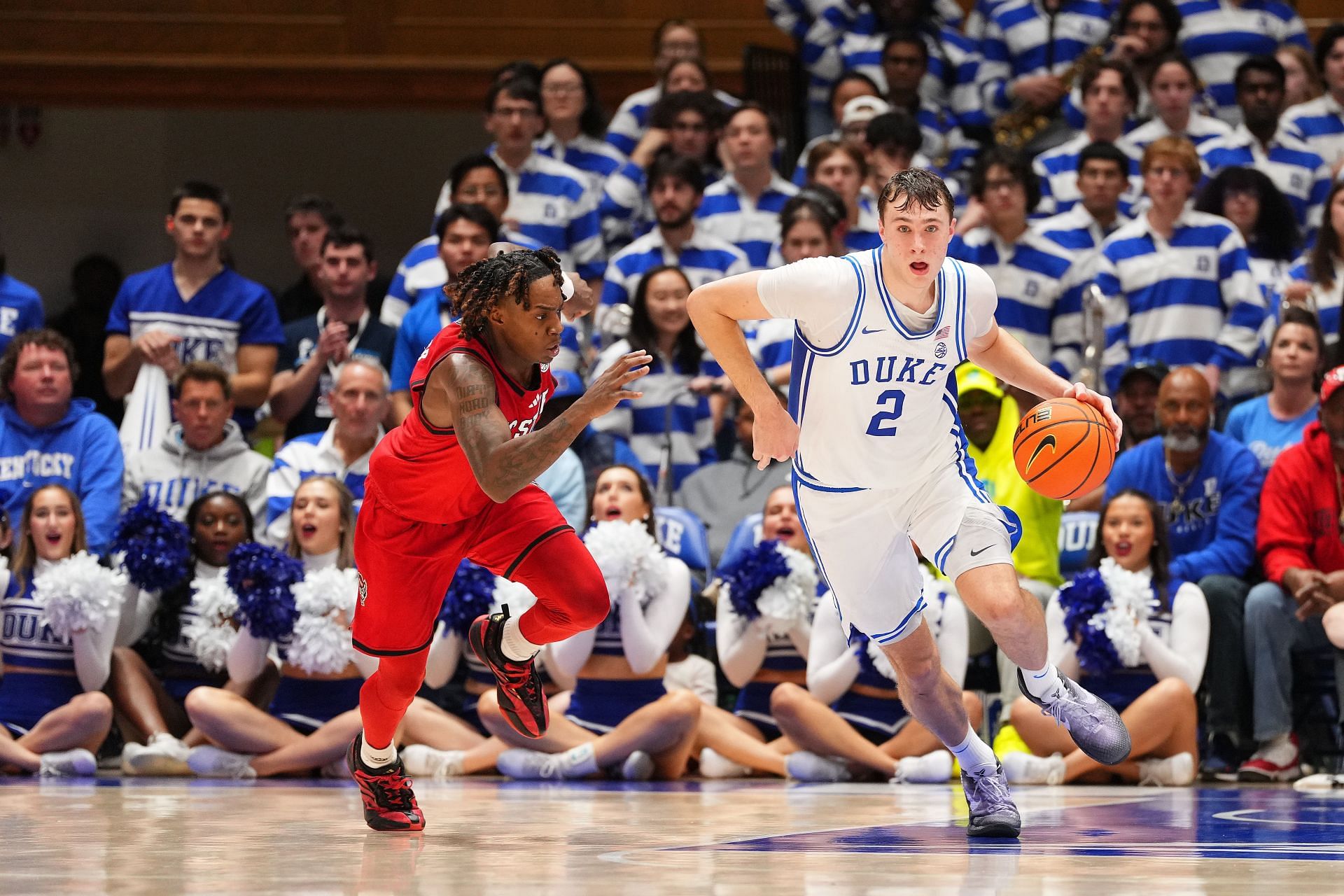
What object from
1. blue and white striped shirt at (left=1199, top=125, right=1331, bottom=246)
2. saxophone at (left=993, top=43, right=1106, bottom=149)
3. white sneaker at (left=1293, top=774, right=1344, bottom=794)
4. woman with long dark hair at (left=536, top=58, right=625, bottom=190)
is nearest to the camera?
white sneaker at (left=1293, top=774, right=1344, bottom=794)

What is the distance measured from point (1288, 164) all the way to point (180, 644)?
654 centimetres

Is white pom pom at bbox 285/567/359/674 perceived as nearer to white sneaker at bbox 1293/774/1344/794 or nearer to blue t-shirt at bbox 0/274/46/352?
blue t-shirt at bbox 0/274/46/352

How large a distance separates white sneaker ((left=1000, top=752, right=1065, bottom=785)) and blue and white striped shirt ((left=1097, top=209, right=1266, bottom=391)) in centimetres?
251

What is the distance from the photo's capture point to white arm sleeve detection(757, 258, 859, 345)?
16.0 feet

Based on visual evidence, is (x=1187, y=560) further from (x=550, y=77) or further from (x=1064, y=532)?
(x=550, y=77)

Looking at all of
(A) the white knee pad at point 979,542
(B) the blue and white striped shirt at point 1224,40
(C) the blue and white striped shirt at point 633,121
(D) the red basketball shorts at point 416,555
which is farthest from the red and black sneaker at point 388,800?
(B) the blue and white striped shirt at point 1224,40

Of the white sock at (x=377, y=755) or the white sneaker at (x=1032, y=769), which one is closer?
the white sock at (x=377, y=755)

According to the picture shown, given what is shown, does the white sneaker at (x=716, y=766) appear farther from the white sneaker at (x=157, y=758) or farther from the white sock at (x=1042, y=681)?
the white sock at (x=1042, y=681)

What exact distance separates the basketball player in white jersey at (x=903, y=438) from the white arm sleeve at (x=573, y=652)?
2375mm

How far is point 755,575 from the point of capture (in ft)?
23.7

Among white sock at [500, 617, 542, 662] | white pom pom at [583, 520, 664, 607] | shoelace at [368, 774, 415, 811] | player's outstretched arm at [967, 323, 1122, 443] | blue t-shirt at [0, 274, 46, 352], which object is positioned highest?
blue t-shirt at [0, 274, 46, 352]

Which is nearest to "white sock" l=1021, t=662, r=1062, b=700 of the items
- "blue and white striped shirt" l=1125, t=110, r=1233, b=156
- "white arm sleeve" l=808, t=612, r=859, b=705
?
"white arm sleeve" l=808, t=612, r=859, b=705

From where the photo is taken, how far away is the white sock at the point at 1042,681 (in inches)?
193

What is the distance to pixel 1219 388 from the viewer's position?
8594mm
